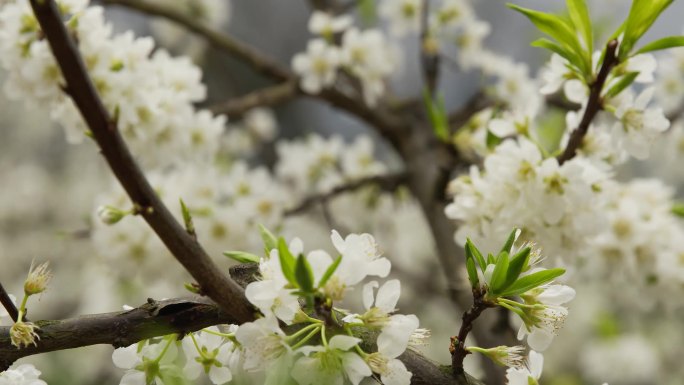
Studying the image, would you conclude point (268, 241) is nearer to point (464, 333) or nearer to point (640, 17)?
point (464, 333)

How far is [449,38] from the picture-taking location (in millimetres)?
1767

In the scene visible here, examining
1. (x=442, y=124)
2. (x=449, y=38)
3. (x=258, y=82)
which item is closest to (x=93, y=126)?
(x=442, y=124)

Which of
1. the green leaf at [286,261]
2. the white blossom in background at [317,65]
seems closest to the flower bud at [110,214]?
the green leaf at [286,261]

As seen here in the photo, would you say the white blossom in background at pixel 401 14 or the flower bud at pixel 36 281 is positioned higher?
the white blossom in background at pixel 401 14

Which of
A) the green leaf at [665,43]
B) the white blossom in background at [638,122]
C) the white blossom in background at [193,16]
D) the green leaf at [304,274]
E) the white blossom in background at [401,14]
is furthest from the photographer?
the white blossom in background at [193,16]

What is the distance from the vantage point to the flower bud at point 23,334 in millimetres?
460

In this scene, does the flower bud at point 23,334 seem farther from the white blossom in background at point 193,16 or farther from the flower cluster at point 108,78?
the white blossom in background at point 193,16

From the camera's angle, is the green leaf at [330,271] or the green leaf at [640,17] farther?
the green leaf at [640,17]

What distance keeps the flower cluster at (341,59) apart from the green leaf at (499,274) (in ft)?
3.59

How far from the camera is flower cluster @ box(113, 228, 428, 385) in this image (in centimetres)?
45

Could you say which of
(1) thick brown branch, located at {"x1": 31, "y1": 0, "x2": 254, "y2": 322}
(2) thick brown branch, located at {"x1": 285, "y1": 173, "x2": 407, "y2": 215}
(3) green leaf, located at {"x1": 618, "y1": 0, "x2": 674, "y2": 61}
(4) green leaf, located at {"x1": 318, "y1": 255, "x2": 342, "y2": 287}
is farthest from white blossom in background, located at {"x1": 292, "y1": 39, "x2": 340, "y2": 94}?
(4) green leaf, located at {"x1": 318, "y1": 255, "x2": 342, "y2": 287}

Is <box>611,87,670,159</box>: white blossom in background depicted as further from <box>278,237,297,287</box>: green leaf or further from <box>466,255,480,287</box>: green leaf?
<box>278,237,297,287</box>: green leaf

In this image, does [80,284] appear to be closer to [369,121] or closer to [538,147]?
[369,121]

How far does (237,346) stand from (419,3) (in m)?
1.42
